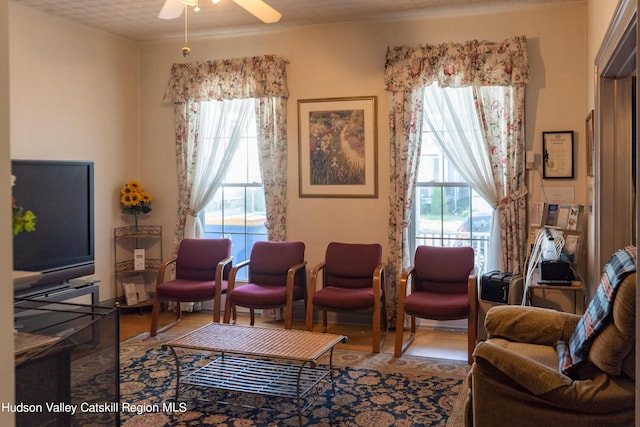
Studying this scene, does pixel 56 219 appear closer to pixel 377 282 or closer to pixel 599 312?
pixel 377 282

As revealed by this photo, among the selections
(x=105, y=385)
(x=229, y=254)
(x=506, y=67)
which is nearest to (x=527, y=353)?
(x=105, y=385)

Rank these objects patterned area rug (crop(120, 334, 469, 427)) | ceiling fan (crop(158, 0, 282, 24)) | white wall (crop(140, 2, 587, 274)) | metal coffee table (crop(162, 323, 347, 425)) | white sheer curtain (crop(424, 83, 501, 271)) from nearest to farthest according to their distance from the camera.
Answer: patterned area rug (crop(120, 334, 469, 427)) < metal coffee table (crop(162, 323, 347, 425)) < ceiling fan (crop(158, 0, 282, 24)) < white wall (crop(140, 2, 587, 274)) < white sheer curtain (crop(424, 83, 501, 271))

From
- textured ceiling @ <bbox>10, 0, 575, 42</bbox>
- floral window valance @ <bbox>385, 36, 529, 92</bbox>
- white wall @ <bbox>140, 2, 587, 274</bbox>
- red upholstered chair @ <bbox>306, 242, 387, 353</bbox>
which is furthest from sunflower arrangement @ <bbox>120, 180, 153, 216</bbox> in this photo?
floral window valance @ <bbox>385, 36, 529, 92</bbox>

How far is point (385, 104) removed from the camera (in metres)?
5.30

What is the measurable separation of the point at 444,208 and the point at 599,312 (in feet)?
9.37

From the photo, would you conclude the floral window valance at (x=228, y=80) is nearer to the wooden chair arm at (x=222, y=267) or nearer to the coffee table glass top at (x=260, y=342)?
the wooden chair arm at (x=222, y=267)

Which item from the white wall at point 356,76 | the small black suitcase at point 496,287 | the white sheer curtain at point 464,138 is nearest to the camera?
the small black suitcase at point 496,287

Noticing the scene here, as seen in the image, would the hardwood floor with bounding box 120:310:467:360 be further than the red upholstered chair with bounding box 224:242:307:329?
No

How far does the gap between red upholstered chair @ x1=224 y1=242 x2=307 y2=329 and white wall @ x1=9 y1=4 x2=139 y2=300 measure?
5.08 feet

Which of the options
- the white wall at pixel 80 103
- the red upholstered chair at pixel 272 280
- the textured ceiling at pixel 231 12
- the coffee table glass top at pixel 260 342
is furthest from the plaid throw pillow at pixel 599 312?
the white wall at pixel 80 103

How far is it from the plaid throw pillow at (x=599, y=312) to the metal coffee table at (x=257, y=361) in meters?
1.34

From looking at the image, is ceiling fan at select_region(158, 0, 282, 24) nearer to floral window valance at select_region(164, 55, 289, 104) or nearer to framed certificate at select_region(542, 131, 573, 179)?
floral window valance at select_region(164, 55, 289, 104)

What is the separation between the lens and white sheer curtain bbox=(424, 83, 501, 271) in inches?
197

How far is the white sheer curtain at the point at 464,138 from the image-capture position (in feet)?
16.4
